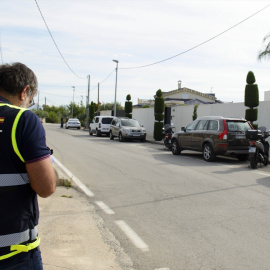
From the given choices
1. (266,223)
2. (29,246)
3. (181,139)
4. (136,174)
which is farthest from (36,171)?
(181,139)

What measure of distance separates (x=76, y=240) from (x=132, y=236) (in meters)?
0.73

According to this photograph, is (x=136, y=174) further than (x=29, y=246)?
Yes

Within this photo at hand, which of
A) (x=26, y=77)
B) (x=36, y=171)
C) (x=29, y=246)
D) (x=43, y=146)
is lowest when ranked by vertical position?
(x=29, y=246)

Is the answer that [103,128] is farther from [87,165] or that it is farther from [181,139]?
[87,165]

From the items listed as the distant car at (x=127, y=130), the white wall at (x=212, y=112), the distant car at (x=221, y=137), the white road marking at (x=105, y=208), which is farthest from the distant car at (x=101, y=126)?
the white road marking at (x=105, y=208)

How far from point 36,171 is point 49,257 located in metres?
2.48

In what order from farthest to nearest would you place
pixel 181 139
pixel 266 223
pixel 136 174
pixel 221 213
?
pixel 181 139 < pixel 136 174 < pixel 221 213 < pixel 266 223

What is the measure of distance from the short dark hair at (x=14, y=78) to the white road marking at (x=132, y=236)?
113 inches

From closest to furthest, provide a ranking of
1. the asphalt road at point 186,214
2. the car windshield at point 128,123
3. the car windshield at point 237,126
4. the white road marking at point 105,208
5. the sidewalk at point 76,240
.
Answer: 1. the sidewalk at point 76,240
2. the asphalt road at point 186,214
3. the white road marking at point 105,208
4. the car windshield at point 237,126
5. the car windshield at point 128,123

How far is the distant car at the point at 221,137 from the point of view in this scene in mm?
12828

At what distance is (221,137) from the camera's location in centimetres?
1283

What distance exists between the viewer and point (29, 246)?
1.95m

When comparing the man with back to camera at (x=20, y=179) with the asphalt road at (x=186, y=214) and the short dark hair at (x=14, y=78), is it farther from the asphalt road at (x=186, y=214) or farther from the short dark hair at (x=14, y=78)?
the asphalt road at (x=186, y=214)

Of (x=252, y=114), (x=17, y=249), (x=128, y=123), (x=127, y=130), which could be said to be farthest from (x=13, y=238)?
(x=128, y=123)
